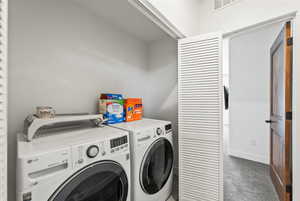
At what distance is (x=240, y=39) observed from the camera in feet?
9.31

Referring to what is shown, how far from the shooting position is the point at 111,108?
153 cm

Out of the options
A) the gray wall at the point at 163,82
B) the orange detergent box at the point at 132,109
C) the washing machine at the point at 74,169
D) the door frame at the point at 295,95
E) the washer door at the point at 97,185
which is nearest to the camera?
the washing machine at the point at 74,169

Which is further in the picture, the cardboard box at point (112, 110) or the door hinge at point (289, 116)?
the cardboard box at point (112, 110)

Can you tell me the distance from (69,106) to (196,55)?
1.54 metres

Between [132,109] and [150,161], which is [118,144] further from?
[132,109]

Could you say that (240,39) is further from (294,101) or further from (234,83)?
(294,101)

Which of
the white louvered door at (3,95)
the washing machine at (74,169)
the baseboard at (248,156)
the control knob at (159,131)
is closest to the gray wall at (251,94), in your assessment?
the baseboard at (248,156)

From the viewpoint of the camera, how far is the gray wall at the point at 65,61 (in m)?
1.12

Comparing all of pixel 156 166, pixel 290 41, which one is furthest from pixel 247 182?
pixel 290 41

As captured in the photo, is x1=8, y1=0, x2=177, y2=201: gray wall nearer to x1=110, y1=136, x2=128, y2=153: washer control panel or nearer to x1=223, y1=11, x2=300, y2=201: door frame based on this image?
x1=110, y1=136, x2=128, y2=153: washer control panel

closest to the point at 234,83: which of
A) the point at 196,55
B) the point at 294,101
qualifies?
the point at 294,101

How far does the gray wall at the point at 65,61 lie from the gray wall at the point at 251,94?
171 cm

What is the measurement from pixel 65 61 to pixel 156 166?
1.50 metres

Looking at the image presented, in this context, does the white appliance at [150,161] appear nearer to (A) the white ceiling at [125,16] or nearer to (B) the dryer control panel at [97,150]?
(B) the dryer control panel at [97,150]
